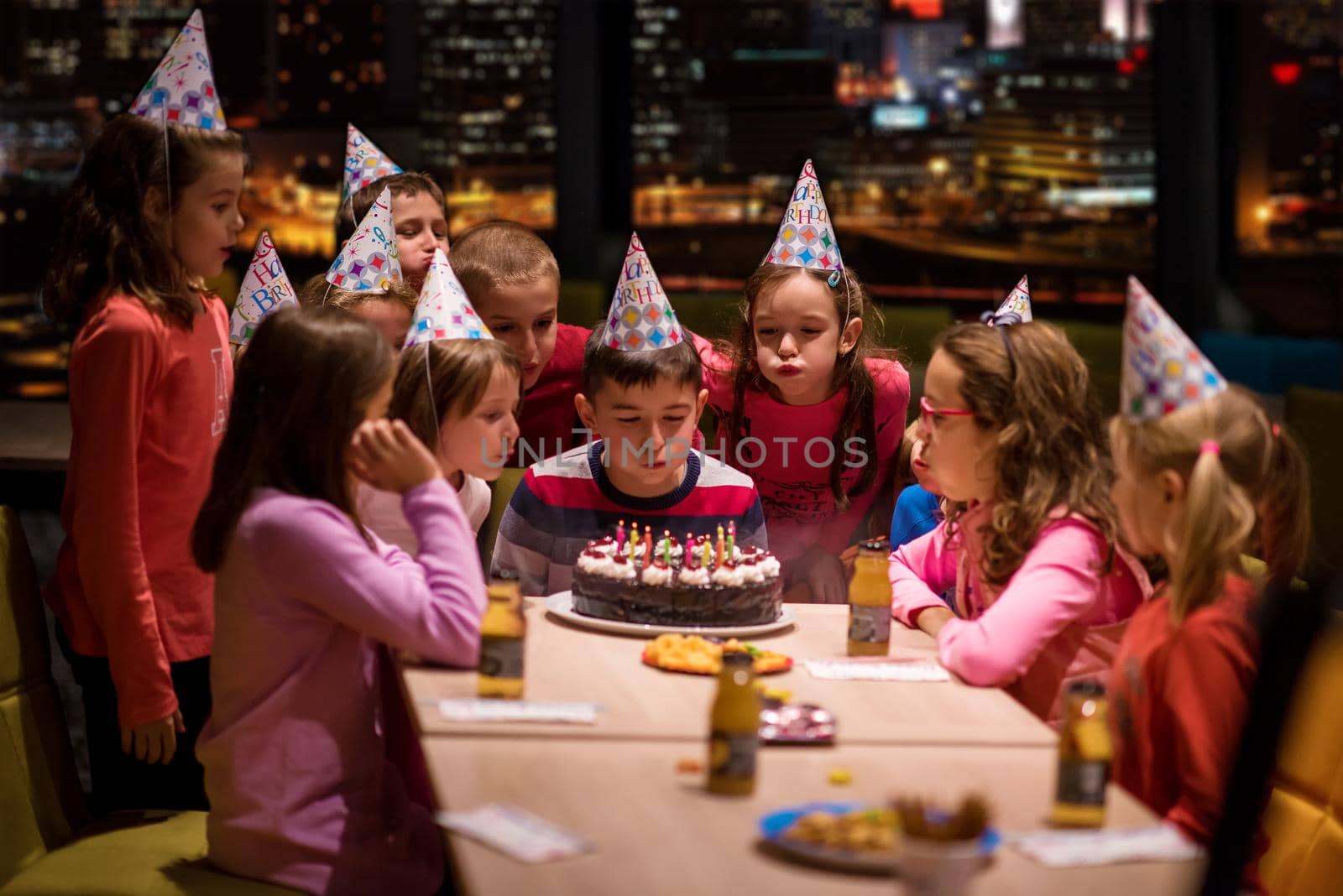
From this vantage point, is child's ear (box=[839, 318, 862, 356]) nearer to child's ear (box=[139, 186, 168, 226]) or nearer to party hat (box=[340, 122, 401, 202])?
party hat (box=[340, 122, 401, 202])

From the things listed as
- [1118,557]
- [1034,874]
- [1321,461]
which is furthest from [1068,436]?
[1321,461]

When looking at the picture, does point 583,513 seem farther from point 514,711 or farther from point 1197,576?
point 1197,576

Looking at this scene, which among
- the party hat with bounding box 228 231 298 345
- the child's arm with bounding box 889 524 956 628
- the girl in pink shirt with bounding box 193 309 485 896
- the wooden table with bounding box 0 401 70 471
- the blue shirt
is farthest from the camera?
the wooden table with bounding box 0 401 70 471

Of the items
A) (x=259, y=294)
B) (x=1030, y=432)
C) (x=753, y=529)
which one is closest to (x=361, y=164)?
(x=259, y=294)

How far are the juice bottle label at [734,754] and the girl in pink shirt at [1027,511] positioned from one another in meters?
0.62

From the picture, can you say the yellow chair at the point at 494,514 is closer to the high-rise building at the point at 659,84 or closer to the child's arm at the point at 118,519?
the child's arm at the point at 118,519

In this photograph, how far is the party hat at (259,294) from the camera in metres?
3.47

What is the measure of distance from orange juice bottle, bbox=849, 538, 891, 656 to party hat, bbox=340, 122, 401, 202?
1.99 metres

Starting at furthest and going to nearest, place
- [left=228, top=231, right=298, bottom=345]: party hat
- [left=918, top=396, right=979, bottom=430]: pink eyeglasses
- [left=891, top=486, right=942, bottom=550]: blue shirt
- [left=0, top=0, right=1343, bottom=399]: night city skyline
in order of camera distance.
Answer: [left=0, top=0, right=1343, bottom=399]: night city skyline < [left=228, top=231, right=298, bottom=345]: party hat < [left=891, top=486, right=942, bottom=550]: blue shirt < [left=918, top=396, right=979, bottom=430]: pink eyeglasses

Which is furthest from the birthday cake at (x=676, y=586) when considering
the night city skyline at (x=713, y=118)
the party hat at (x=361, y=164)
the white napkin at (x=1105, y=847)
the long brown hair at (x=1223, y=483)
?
the night city skyline at (x=713, y=118)

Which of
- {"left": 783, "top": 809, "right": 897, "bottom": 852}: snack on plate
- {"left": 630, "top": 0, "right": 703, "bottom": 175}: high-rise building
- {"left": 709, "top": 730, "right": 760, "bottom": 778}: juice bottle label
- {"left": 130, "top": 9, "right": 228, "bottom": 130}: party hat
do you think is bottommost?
{"left": 783, "top": 809, "right": 897, "bottom": 852}: snack on plate

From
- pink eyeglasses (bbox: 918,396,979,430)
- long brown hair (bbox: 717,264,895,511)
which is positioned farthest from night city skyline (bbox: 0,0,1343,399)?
pink eyeglasses (bbox: 918,396,979,430)

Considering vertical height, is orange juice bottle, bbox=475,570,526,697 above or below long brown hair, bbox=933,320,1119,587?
below

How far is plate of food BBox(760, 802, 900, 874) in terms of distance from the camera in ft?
4.87
